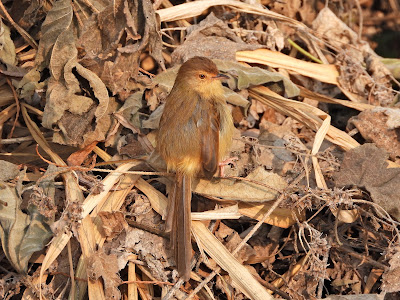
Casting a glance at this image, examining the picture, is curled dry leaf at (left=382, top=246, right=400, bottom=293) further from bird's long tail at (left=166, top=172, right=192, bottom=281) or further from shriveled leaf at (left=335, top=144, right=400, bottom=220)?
bird's long tail at (left=166, top=172, right=192, bottom=281)

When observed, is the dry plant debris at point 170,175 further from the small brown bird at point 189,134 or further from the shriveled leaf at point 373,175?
the small brown bird at point 189,134

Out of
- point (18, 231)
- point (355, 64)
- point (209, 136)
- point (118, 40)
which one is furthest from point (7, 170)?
point (355, 64)

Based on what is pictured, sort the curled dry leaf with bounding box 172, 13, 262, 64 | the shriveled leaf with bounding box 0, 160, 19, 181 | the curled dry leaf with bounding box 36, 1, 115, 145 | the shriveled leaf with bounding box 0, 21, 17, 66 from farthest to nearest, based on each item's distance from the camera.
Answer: the curled dry leaf with bounding box 172, 13, 262, 64 → the shriveled leaf with bounding box 0, 21, 17, 66 → the curled dry leaf with bounding box 36, 1, 115, 145 → the shriveled leaf with bounding box 0, 160, 19, 181

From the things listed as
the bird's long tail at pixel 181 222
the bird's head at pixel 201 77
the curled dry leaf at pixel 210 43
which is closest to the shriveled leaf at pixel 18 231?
the bird's long tail at pixel 181 222

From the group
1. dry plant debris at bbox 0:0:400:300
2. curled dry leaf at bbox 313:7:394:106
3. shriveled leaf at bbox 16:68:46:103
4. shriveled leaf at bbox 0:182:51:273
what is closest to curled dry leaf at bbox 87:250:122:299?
dry plant debris at bbox 0:0:400:300

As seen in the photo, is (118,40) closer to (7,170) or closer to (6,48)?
(6,48)
